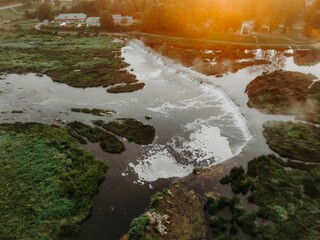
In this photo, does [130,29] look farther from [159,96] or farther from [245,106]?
[245,106]

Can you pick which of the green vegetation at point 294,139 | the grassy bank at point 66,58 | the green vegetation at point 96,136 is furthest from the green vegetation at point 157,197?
the grassy bank at point 66,58

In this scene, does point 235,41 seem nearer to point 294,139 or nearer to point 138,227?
point 294,139

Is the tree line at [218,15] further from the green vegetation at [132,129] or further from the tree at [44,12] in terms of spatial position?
the green vegetation at [132,129]

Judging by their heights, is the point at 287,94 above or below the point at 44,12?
below

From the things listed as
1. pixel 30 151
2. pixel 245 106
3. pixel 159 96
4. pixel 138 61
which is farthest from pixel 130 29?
pixel 30 151

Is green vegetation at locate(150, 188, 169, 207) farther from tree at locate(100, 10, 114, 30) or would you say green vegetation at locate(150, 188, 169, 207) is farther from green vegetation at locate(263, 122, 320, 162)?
tree at locate(100, 10, 114, 30)

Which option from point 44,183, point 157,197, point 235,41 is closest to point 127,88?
point 44,183
